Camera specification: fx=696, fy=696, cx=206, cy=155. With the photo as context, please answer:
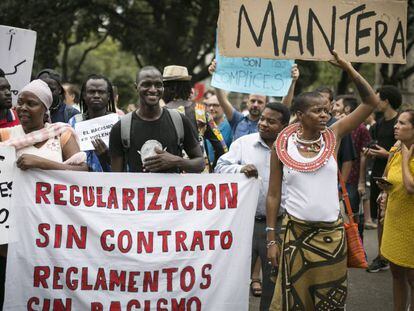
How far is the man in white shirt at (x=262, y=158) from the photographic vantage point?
5.20m

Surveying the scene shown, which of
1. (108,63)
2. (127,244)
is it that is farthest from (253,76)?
(108,63)

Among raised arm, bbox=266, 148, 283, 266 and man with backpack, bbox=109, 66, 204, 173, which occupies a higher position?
man with backpack, bbox=109, 66, 204, 173

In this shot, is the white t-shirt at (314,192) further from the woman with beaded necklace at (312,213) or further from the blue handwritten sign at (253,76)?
the blue handwritten sign at (253,76)

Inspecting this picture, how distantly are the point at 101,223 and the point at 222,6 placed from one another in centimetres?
166

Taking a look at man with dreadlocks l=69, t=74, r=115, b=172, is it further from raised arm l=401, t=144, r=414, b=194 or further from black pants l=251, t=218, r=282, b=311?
raised arm l=401, t=144, r=414, b=194

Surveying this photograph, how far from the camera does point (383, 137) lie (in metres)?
8.12

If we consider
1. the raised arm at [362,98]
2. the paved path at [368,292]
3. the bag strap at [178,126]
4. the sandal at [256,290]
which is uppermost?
the raised arm at [362,98]

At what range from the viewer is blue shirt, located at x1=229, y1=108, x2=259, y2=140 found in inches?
284

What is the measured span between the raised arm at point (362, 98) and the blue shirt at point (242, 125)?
2513 millimetres

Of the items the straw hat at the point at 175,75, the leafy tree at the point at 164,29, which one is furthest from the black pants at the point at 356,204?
the leafy tree at the point at 164,29

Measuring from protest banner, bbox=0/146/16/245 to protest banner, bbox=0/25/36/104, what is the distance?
6.04ft

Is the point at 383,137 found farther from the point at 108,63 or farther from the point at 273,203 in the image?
the point at 108,63

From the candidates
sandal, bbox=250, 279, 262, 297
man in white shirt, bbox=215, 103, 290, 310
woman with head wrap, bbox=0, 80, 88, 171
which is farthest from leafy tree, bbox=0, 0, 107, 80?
woman with head wrap, bbox=0, 80, 88, 171

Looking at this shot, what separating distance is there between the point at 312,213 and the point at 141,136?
1.20m
